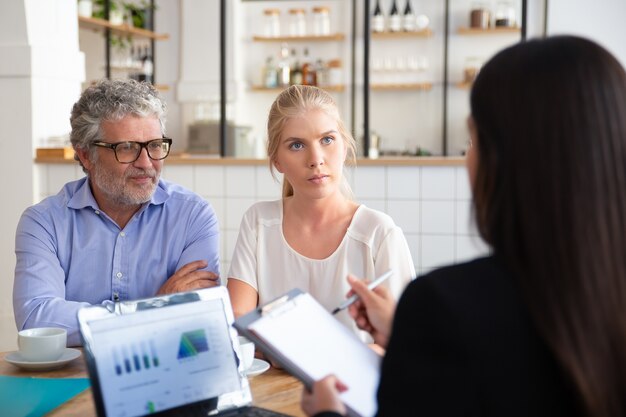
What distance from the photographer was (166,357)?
1137 millimetres

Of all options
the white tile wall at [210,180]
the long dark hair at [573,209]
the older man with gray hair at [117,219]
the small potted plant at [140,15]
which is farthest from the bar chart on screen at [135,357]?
the small potted plant at [140,15]

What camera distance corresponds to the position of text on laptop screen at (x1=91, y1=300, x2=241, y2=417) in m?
1.09

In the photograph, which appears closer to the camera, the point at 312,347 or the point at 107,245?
the point at 312,347

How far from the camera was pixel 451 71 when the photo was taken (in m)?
7.07

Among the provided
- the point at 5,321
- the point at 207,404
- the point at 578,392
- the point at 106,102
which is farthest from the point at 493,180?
the point at 5,321

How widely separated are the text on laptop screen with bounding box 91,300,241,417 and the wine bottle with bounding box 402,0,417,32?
6052 mm

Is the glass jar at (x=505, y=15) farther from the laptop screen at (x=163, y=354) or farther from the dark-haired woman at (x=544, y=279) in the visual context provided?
the dark-haired woman at (x=544, y=279)

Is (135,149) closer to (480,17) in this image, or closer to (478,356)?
(478,356)

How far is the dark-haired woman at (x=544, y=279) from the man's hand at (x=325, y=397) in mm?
155

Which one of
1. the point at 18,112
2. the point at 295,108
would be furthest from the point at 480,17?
the point at 295,108

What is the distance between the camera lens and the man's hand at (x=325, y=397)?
949 millimetres

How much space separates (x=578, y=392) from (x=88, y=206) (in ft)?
5.31

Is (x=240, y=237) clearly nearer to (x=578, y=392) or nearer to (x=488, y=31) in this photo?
(x=578, y=392)

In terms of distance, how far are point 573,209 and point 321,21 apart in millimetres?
6574
